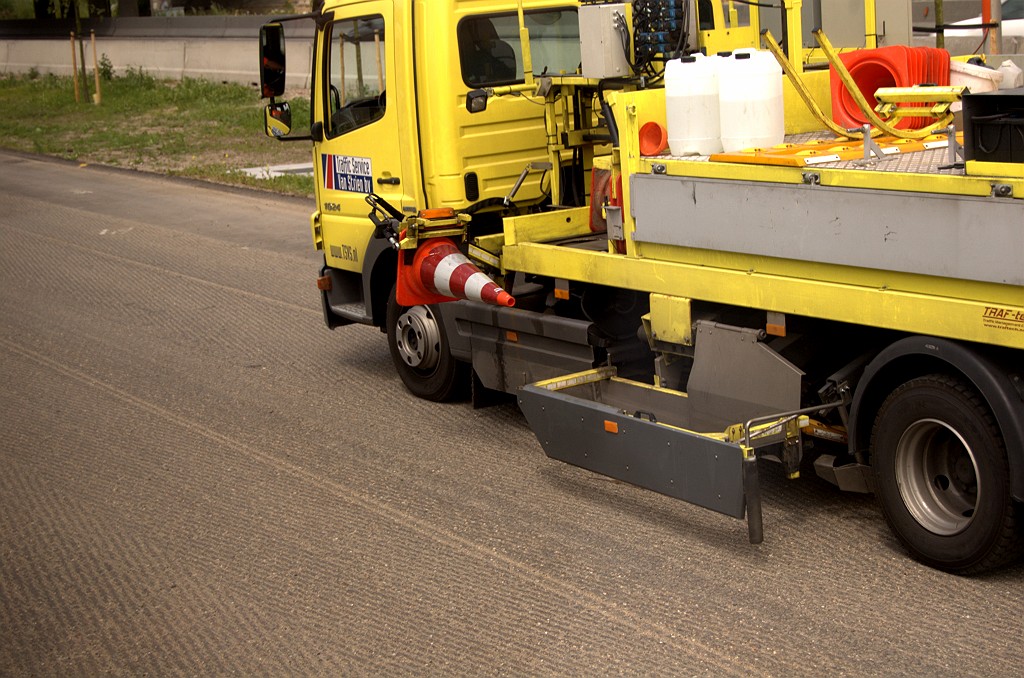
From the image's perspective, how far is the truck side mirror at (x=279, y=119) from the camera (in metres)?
8.71

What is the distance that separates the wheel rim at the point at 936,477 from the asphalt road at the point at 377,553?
0.24 metres

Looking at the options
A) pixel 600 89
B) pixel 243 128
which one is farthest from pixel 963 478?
pixel 243 128

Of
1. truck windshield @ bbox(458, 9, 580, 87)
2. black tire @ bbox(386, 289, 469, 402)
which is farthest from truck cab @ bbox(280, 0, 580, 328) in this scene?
black tire @ bbox(386, 289, 469, 402)

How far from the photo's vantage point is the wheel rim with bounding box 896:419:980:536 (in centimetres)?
550

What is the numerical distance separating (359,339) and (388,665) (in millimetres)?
5758

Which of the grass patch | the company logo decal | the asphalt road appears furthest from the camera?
the grass patch

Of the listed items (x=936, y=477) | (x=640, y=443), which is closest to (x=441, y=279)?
(x=640, y=443)

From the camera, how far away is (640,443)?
6.19m

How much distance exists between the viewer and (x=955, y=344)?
205 inches

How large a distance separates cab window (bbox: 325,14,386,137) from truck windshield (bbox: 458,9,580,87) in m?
0.62

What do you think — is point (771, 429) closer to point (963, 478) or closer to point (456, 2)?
point (963, 478)

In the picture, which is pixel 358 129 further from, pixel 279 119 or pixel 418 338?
pixel 418 338

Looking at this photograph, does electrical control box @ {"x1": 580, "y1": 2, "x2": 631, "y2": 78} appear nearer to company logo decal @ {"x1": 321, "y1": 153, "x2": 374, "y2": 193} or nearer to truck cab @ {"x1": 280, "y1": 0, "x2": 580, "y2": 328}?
truck cab @ {"x1": 280, "y1": 0, "x2": 580, "y2": 328}

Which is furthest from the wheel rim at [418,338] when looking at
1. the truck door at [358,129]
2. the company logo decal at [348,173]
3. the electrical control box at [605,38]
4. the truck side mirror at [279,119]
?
the electrical control box at [605,38]
